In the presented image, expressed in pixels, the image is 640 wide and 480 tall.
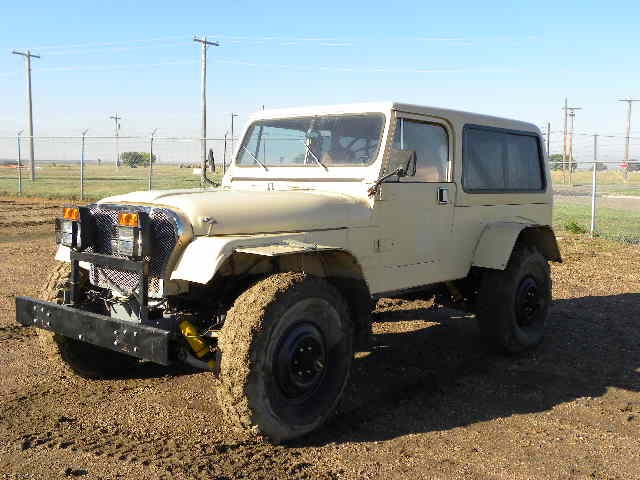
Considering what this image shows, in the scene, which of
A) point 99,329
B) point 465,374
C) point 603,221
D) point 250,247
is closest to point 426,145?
point 465,374

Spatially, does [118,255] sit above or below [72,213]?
below

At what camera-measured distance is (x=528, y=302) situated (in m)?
6.00

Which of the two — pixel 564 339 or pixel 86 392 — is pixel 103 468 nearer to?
pixel 86 392

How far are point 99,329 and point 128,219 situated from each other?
0.65 m

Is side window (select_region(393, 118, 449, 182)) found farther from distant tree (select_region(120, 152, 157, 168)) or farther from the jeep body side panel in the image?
distant tree (select_region(120, 152, 157, 168))

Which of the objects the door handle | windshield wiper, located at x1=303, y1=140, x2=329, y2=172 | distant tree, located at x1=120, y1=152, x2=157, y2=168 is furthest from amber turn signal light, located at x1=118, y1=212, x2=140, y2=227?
distant tree, located at x1=120, y1=152, x2=157, y2=168

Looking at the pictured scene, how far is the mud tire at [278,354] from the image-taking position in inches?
138

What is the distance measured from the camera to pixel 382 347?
5.96m

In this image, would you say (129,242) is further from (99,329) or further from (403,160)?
(403,160)

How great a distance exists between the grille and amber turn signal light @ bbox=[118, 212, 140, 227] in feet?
0.42

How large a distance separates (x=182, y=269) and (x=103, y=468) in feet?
3.66

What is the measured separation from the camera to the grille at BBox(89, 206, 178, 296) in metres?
3.70

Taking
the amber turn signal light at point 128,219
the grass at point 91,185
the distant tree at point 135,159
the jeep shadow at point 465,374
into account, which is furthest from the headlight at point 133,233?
the distant tree at point 135,159

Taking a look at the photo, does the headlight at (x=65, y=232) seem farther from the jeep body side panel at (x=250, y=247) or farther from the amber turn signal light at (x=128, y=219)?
the jeep body side panel at (x=250, y=247)
